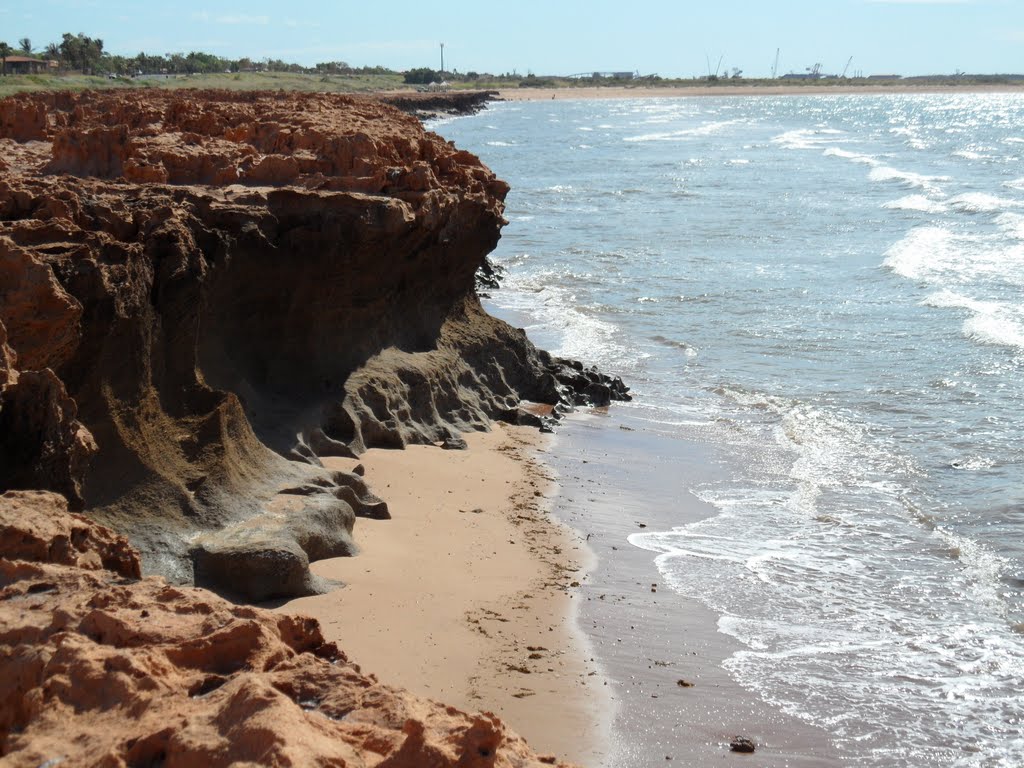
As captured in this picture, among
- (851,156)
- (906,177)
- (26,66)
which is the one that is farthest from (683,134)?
(26,66)

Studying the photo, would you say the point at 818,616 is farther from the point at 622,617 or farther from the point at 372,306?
the point at 372,306

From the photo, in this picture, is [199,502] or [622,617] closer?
[199,502]

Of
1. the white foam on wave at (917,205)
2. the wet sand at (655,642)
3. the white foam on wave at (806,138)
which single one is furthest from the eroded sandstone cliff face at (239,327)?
the white foam on wave at (806,138)

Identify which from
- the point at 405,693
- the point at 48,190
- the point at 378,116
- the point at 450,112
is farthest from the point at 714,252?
the point at 450,112

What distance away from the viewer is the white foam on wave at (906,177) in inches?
1600

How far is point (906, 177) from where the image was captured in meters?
43.3

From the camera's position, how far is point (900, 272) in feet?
78.0

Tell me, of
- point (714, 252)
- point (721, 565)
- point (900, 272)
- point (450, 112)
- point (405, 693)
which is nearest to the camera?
point (405, 693)

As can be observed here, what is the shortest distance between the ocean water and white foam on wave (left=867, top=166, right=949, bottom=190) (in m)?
0.39

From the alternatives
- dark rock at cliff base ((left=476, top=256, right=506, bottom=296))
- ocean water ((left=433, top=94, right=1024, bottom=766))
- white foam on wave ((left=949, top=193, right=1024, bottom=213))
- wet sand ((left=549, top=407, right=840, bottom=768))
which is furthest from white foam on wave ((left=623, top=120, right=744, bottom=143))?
wet sand ((left=549, top=407, right=840, bottom=768))

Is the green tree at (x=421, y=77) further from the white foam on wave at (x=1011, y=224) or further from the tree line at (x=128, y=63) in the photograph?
the white foam on wave at (x=1011, y=224)

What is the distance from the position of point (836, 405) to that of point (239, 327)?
7.50 meters

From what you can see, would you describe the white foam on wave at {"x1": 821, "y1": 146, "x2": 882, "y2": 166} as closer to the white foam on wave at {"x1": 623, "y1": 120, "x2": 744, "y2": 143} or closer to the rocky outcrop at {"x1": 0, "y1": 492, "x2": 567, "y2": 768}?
the white foam on wave at {"x1": 623, "y1": 120, "x2": 744, "y2": 143}

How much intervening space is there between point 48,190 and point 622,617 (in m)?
4.59
